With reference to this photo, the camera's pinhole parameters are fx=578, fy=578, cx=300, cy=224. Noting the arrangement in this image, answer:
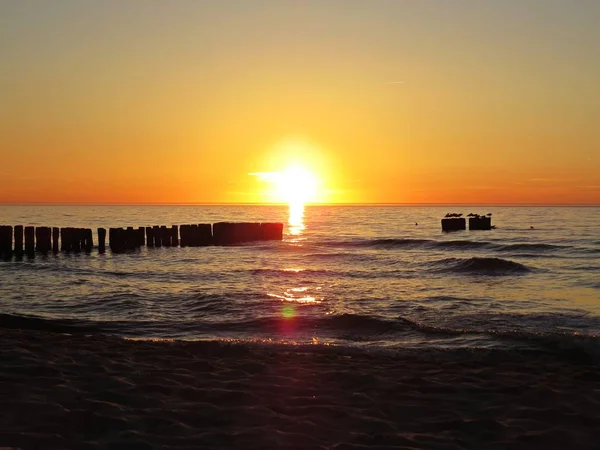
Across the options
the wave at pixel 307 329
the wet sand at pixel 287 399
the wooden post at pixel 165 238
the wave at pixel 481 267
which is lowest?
the wave at pixel 481 267

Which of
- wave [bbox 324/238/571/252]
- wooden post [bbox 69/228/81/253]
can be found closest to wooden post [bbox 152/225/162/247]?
wooden post [bbox 69/228/81/253]

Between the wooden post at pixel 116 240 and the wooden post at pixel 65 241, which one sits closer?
the wooden post at pixel 65 241

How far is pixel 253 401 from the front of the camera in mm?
6043

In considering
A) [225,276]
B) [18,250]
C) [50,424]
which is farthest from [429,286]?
[18,250]

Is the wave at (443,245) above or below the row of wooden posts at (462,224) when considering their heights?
below

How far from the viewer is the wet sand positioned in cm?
503

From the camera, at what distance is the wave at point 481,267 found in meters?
23.0

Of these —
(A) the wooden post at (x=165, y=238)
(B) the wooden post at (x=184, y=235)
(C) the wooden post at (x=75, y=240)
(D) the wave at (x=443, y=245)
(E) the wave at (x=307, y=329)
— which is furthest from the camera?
(D) the wave at (x=443, y=245)

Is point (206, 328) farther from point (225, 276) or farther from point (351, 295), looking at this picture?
point (225, 276)

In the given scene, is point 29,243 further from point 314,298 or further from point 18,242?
point 314,298

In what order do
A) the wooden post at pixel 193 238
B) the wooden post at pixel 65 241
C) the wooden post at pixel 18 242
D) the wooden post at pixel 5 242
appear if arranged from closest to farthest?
the wooden post at pixel 5 242 < the wooden post at pixel 18 242 < the wooden post at pixel 65 241 < the wooden post at pixel 193 238

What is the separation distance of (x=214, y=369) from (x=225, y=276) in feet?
42.9

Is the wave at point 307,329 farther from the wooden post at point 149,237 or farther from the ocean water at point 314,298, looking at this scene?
the wooden post at point 149,237

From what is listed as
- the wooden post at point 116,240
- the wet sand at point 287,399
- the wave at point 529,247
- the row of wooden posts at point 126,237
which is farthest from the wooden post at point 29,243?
the wave at point 529,247
